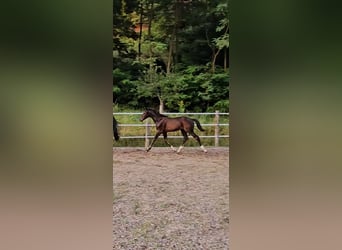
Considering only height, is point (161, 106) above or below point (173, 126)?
above

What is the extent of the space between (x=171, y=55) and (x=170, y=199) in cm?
136

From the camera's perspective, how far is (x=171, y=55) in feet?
11.9

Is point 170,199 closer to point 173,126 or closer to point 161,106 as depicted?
point 173,126

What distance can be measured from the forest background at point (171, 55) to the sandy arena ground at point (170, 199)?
0.50 meters

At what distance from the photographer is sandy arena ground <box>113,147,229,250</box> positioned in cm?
267

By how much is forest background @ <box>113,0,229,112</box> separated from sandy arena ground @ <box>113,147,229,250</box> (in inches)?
19.7

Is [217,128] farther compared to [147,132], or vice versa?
[147,132]
